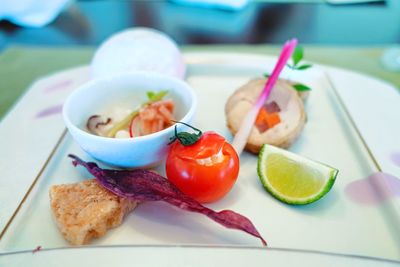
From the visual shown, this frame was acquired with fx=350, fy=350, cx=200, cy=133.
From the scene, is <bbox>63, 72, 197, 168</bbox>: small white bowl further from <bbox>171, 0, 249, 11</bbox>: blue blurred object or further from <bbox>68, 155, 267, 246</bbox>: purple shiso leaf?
<bbox>171, 0, 249, 11</bbox>: blue blurred object

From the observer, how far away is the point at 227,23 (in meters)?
2.52

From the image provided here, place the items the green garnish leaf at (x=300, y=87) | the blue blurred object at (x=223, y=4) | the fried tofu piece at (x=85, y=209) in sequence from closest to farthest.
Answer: the fried tofu piece at (x=85, y=209) → the green garnish leaf at (x=300, y=87) → the blue blurred object at (x=223, y=4)

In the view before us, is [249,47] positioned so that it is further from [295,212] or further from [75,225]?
[75,225]

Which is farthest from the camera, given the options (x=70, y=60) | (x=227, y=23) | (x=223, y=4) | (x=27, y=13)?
(x=223, y=4)

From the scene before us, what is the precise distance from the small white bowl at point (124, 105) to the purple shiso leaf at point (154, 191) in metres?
0.05

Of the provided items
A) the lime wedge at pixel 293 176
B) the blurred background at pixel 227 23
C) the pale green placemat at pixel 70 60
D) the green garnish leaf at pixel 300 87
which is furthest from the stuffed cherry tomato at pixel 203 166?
the blurred background at pixel 227 23

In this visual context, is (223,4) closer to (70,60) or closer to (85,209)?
(70,60)

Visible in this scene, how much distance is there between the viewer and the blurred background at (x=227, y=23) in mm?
2232

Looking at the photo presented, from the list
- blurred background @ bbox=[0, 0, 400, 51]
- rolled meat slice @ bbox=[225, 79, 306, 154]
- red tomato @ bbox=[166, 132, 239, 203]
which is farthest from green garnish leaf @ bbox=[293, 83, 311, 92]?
blurred background @ bbox=[0, 0, 400, 51]

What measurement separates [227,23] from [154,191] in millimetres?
1912

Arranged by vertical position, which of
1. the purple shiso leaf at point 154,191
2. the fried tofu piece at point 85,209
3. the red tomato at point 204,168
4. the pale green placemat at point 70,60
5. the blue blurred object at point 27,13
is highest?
the red tomato at point 204,168

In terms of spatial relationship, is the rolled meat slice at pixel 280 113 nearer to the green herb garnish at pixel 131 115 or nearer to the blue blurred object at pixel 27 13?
the green herb garnish at pixel 131 115

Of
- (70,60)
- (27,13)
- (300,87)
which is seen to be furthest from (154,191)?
(27,13)

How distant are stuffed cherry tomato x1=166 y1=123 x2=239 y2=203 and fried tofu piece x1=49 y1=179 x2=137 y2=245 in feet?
0.48
